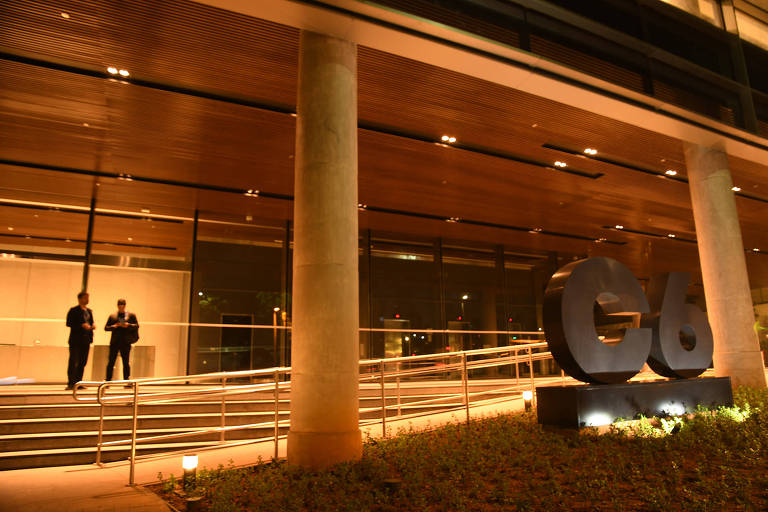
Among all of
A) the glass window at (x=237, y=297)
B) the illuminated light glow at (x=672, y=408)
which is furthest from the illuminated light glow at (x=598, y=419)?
the glass window at (x=237, y=297)

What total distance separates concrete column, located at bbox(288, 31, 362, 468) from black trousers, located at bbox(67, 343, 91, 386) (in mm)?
4761

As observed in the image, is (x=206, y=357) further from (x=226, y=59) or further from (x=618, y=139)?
(x=618, y=139)

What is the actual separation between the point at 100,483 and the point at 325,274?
3116 mm

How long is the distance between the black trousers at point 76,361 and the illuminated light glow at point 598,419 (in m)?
7.82

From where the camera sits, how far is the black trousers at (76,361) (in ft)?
28.6

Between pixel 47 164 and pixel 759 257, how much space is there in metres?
25.7

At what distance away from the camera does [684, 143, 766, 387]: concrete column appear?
1045 cm

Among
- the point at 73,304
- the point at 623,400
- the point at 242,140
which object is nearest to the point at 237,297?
the point at 73,304

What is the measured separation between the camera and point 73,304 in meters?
12.5

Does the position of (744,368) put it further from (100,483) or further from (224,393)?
(100,483)

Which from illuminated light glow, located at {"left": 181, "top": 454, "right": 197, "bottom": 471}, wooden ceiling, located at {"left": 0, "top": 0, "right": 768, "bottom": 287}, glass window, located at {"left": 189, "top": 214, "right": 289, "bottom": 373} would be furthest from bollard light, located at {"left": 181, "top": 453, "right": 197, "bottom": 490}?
glass window, located at {"left": 189, "top": 214, "right": 289, "bottom": 373}

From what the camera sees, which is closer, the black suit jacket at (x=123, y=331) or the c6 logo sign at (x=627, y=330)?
the c6 logo sign at (x=627, y=330)

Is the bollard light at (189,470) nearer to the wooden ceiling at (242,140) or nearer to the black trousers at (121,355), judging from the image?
the black trousers at (121,355)

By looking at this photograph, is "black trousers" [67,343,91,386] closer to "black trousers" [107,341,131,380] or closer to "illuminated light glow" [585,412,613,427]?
"black trousers" [107,341,131,380]
